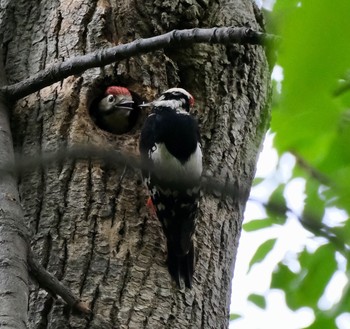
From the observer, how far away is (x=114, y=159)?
1.06 metres

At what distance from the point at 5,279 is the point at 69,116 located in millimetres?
1068

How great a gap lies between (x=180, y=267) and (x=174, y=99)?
3.10ft

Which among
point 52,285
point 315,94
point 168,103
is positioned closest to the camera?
point 315,94

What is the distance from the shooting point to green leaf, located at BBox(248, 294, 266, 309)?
3.56m

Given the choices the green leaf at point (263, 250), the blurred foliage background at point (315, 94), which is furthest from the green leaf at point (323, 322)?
the blurred foliage background at point (315, 94)

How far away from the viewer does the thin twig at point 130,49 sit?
6.08 feet

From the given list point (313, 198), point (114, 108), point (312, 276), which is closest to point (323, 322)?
point (312, 276)

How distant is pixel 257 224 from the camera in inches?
118

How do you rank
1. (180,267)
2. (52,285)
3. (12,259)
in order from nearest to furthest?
(12,259), (52,285), (180,267)

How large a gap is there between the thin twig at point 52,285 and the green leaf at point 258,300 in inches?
64.6

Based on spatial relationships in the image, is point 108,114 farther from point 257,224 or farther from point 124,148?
point 257,224

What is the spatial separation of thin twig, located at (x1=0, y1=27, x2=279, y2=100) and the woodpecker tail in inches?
28.4

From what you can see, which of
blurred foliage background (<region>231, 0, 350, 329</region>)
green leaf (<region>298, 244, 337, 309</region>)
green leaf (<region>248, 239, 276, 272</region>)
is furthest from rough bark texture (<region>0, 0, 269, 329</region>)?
→ blurred foliage background (<region>231, 0, 350, 329</region>)

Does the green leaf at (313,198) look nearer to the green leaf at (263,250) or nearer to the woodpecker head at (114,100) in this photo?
the green leaf at (263,250)
